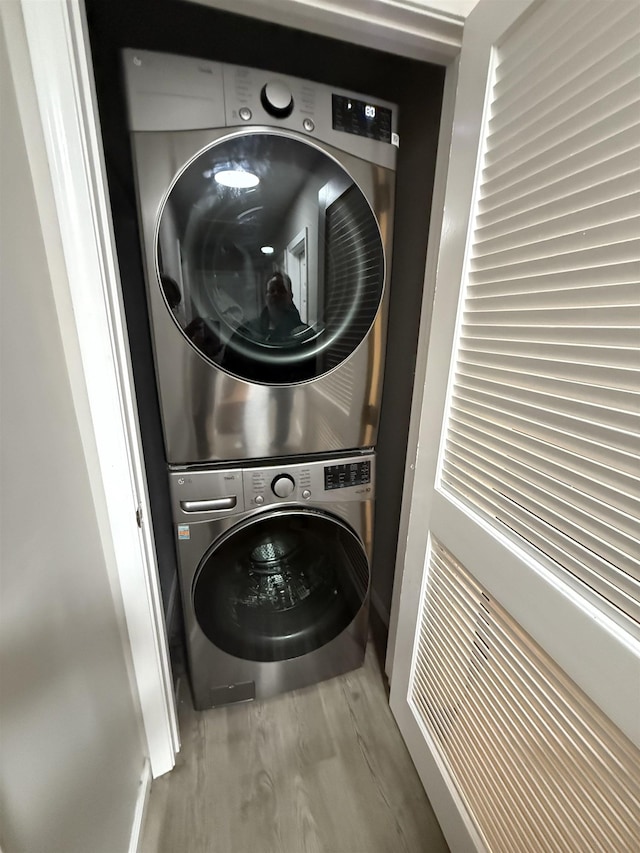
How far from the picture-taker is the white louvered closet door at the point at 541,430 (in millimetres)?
476

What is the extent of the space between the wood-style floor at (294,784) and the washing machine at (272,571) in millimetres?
85

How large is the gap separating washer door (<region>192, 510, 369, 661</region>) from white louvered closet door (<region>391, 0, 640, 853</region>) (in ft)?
1.17

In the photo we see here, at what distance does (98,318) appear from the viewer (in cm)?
68

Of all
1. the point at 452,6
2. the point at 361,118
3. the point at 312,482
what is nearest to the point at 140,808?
the point at 312,482

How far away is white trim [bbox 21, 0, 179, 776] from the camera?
56cm

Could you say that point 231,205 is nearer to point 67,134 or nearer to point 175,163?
point 175,163

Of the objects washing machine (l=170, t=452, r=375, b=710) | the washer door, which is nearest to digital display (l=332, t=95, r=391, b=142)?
washing machine (l=170, t=452, r=375, b=710)

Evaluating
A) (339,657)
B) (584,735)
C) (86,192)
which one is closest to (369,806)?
(339,657)

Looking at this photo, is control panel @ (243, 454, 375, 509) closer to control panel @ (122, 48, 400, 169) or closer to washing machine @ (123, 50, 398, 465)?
washing machine @ (123, 50, 398, 465)

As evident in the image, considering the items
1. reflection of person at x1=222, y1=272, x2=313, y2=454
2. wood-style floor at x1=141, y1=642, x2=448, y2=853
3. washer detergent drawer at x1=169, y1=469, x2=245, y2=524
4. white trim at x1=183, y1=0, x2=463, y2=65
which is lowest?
wood-style floor at x1=141, y1=642, x2=448, y2=853

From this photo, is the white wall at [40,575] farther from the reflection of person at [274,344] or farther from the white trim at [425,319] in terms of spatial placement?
the white trim at [425,319]

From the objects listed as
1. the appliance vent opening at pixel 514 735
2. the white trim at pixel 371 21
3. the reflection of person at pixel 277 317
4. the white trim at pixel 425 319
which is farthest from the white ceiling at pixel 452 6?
the appliance vent opening at pixel 514 735

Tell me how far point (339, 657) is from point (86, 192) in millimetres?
1420

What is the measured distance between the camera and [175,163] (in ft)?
2.53
